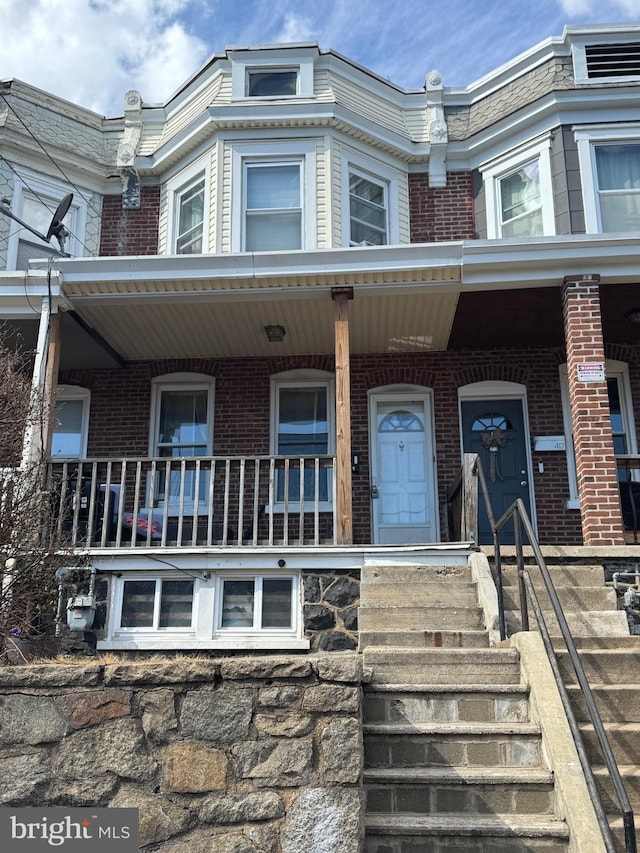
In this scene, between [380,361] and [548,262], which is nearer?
[548,262]

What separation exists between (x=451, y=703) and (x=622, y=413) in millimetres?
6557

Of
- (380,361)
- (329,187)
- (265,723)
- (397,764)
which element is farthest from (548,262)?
(265,723)

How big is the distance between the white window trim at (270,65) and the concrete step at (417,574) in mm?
7212

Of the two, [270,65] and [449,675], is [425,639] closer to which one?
[449,675]

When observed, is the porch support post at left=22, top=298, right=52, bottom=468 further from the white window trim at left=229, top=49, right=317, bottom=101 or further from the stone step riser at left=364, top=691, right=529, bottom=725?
the white window trim at left=229, top=49, right=317, bottom=101

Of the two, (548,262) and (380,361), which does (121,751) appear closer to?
(548,262)

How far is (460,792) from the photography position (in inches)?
165

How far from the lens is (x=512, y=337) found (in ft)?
33.4

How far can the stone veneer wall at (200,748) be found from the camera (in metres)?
3.40

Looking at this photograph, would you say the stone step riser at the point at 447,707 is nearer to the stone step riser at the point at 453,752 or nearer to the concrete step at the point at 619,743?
the stone step riser at the point at 453,752

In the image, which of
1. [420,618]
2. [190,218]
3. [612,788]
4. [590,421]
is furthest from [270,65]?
[612,788]

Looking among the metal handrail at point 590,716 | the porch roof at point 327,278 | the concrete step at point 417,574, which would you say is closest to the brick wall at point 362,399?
the porch roof at point 327,278

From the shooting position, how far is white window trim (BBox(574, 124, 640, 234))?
10.5 meters

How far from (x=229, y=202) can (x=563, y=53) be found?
4.97 metres
